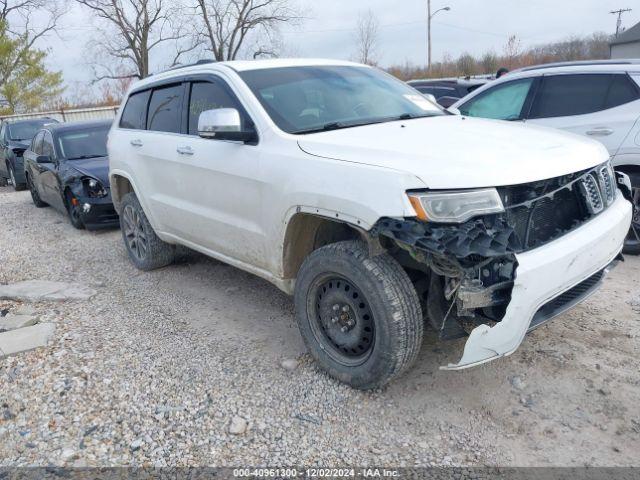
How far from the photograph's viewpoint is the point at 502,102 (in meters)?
6.19

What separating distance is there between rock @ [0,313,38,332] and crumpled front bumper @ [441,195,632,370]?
3490 millimetres

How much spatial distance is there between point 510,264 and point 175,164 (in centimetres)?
292

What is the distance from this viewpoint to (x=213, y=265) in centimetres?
575

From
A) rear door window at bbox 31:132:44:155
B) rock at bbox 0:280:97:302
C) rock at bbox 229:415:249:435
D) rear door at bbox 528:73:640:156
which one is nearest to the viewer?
rock at bbox 229:415:249:435

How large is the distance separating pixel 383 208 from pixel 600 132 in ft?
12.0

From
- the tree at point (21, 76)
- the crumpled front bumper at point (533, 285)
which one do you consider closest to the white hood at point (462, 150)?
the crumpled front bumper at point (533, 285)

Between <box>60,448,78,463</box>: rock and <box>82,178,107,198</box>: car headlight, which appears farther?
<box>82,178,107,198</box>: car headlight

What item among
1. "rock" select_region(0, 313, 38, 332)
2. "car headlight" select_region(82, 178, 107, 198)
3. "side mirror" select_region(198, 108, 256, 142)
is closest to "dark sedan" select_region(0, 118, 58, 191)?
"car headlight" select_region(82, 178, 107, 198)

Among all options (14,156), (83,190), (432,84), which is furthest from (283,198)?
(14,156)

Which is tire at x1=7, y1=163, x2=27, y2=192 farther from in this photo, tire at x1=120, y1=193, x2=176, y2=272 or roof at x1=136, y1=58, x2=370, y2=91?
roof at x1=136, y1=58, x2=370, y2=91

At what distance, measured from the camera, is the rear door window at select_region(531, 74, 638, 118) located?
5.29m

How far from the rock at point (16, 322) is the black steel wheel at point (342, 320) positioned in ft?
8.49

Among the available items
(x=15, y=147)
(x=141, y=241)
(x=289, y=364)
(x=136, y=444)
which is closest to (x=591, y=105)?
(x=289, y=364)

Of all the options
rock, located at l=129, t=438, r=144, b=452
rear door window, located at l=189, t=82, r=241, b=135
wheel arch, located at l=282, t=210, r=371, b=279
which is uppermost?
rear door window, located at l=189, t=82, r=241, b=135
